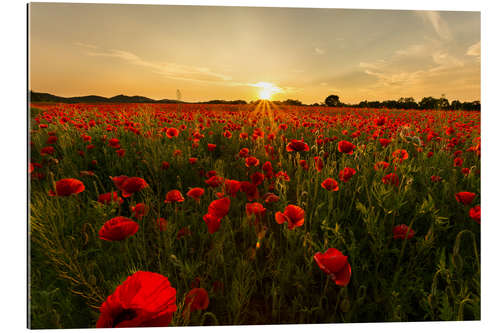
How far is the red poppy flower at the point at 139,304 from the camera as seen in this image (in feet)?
2.10

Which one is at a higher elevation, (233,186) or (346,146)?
(346,146)

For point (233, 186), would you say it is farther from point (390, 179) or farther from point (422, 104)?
point (422, 104)

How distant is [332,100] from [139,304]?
4.70 ft

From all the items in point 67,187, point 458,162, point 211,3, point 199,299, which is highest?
point 211,3

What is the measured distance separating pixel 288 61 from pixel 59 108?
1261 mm

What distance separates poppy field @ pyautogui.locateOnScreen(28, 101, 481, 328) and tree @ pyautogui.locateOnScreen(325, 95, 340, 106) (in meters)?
0.04

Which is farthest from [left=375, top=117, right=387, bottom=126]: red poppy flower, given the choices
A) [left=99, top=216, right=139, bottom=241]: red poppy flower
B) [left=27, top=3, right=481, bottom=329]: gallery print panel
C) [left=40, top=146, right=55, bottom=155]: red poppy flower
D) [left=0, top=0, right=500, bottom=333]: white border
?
[left=40, top=146, right=55, bottom=155]: red poppy flower

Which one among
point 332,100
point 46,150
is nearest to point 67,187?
point 46,150

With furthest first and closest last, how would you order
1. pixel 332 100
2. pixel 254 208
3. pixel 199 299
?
pixel 332 100
pixel 254 208
pixel 199 299

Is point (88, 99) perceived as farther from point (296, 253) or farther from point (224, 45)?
point (296, 253)

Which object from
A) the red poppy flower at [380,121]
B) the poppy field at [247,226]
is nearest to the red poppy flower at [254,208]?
the poppy field at [247,226]

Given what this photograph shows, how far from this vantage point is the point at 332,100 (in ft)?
5.37

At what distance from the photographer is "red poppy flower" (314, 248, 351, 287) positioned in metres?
0.84
